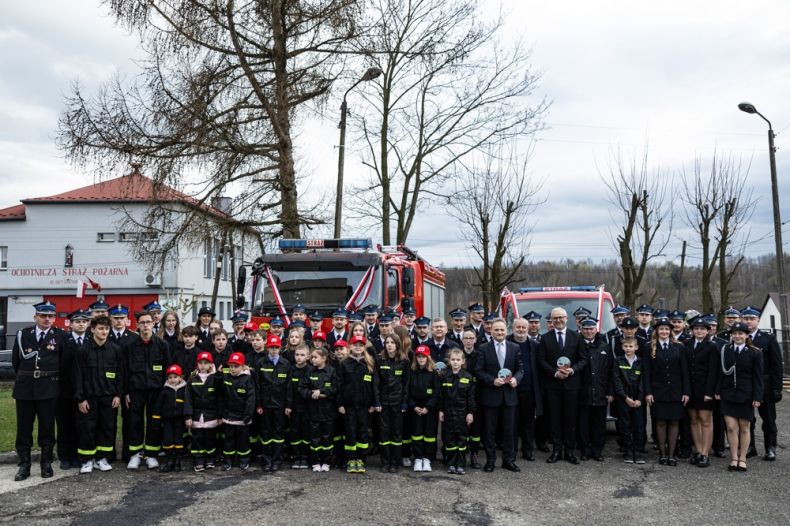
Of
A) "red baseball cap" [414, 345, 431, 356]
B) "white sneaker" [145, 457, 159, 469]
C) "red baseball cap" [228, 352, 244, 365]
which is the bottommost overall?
"white sneaker" [145, 457, 159, 469]

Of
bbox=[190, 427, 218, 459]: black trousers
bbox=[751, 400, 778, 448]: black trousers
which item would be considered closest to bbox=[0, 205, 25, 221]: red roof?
bbox=[190, 427, 218, 459]: black trousers

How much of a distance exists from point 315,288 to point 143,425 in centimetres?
465

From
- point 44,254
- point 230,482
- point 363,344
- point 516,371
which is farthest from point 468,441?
point 44,254

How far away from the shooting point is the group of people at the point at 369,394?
28.6 feet

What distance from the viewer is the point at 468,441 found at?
909 centimetres

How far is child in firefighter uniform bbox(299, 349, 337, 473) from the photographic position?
28.7 feet

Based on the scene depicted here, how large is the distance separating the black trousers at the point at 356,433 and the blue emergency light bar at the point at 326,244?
5.33 m

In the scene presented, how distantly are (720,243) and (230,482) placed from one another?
23201mm

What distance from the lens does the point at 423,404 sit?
29.1ft

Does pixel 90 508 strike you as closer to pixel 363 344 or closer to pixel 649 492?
pixel 363 344

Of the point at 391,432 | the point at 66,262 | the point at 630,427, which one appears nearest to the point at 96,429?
the point at 391,432

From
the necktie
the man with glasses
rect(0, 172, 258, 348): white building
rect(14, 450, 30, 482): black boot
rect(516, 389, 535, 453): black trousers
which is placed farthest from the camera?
rect(0, 172, 258, 348): white building

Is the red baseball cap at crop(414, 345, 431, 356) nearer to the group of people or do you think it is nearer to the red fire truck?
the group of people

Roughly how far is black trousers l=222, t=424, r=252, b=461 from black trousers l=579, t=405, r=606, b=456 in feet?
14.2
